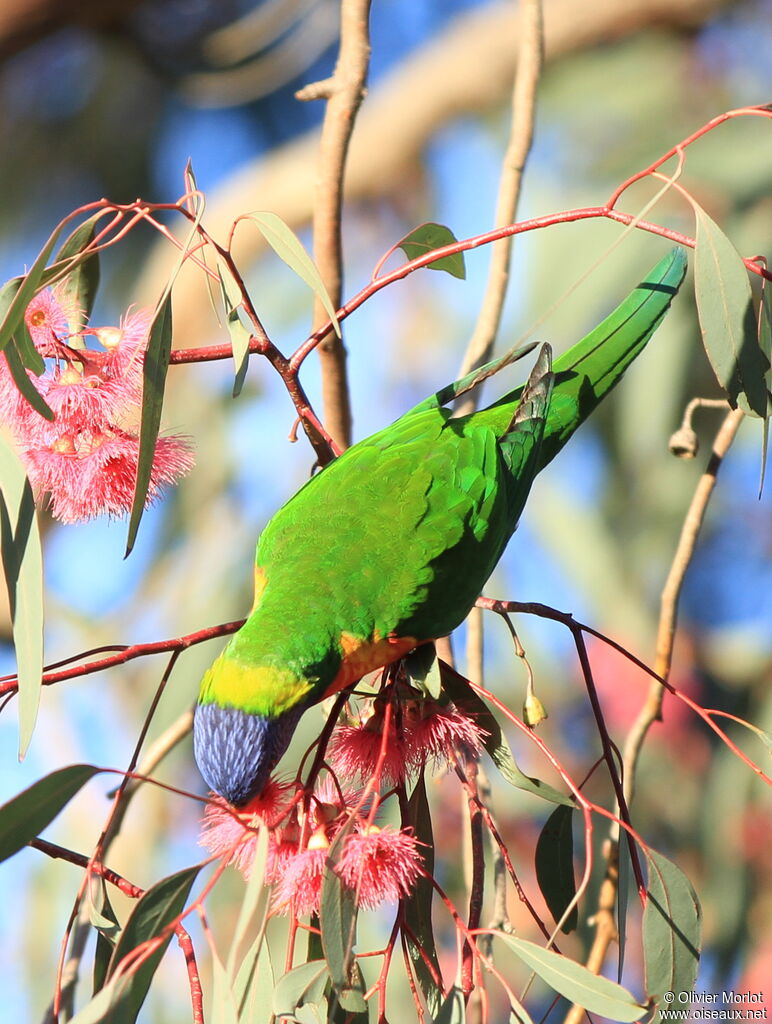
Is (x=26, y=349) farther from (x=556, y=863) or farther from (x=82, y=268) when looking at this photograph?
(x=556, y=863)

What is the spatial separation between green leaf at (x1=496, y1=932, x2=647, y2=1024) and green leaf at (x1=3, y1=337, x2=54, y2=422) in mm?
564

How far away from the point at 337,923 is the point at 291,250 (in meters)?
0.59

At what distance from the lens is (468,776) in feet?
3.15

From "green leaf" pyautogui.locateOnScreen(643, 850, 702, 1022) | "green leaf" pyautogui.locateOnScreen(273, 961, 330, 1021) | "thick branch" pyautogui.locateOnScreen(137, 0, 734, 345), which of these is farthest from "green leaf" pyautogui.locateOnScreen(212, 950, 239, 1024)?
"thick branch" pyautogui.locateOnScreen(137, 0, 734, 345)

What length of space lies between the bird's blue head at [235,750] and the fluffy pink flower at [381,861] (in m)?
0.12

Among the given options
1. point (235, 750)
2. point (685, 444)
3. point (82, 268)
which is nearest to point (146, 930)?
point (235, 750)

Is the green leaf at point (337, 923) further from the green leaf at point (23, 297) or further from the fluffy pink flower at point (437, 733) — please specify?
the green leaf at point (23, 297)

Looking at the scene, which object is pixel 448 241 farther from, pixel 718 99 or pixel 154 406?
pixel 718 99

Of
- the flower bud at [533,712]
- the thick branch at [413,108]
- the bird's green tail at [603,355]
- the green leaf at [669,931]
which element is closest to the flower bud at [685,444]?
the bird's green tail at [603,355]

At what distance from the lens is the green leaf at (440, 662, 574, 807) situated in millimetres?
1046

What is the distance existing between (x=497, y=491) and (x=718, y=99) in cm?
227

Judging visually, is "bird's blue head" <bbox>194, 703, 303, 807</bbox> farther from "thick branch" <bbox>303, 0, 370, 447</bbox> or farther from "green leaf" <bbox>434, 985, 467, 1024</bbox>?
"thick branch" <bbox>303, 0, 370, 447</bbox>

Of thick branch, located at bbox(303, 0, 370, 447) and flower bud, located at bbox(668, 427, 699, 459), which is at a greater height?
thick branch, located at bbox(303, 0, 370, 447)

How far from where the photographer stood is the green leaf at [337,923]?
0.79 m
